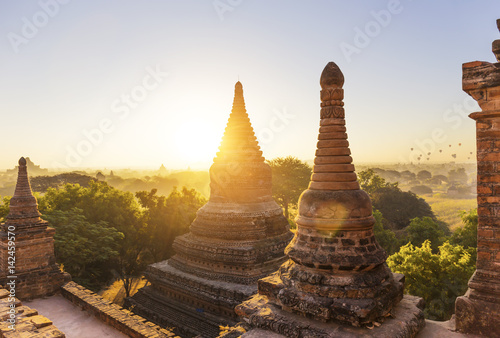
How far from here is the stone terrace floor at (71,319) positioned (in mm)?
10000

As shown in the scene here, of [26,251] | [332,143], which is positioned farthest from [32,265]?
[332,143]

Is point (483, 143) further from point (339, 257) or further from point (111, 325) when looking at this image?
point (111, 325)

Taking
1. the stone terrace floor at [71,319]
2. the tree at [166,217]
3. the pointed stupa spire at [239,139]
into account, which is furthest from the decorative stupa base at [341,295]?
the tree at [166,217]

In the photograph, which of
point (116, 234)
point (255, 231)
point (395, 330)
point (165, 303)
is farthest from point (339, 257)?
point (116, 234)

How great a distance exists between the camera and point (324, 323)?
5.27 metres

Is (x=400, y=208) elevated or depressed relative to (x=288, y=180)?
depressed

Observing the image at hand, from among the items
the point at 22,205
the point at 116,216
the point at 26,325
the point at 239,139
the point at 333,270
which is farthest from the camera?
the point at 116,216

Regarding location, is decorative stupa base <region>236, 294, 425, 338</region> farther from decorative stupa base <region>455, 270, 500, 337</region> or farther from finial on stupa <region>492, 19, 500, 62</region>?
finial on stupa <region>492, 19, 500, 62</region>

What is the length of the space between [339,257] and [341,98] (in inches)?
109

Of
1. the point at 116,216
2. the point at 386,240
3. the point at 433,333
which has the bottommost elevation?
the point at 386,240

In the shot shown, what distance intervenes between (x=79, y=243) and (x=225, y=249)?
8.24 metres

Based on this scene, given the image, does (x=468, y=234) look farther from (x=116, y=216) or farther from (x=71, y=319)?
(x=116, y=216)

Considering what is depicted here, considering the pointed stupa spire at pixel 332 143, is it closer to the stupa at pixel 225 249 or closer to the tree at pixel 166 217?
the stupa at pixel 225 249

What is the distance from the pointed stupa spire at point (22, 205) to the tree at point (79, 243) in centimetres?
454
